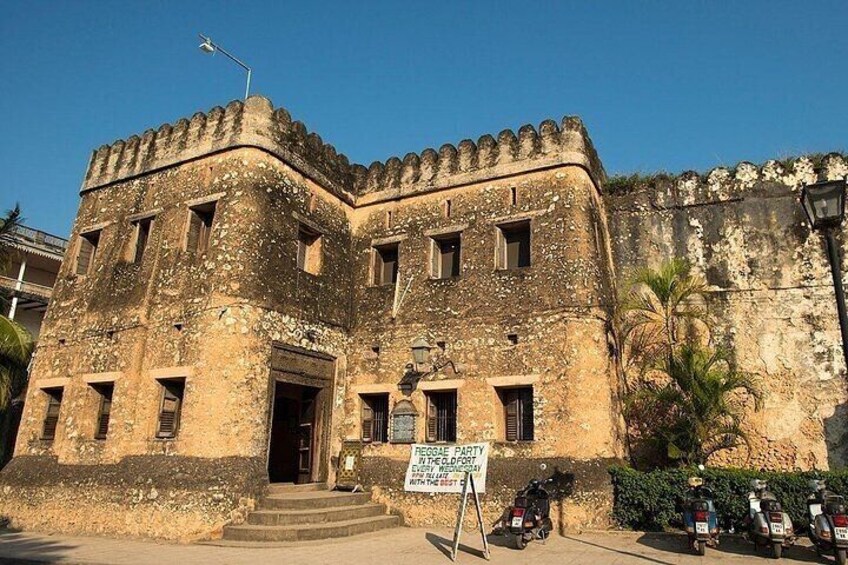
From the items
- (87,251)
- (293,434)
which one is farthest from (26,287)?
(293,434)

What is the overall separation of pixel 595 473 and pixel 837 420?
5.11 metres

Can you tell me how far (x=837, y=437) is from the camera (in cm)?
1237

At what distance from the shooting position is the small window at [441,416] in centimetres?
1346

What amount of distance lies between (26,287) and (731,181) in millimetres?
25887

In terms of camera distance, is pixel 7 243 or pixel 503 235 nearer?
pixel 503 235

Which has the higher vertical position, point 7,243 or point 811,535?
point 7,243

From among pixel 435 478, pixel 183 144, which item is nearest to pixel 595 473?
pixel 435 478

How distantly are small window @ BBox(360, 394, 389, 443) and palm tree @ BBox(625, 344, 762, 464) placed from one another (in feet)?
17.0

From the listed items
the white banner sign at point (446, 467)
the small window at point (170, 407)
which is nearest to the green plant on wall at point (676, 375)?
the white banner sign at point (446, 467)

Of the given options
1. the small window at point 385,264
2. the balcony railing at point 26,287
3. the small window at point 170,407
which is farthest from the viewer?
the balcony railing at point 26,287

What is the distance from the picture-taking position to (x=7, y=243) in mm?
17938

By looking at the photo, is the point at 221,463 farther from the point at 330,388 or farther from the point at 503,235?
the point at 503,235

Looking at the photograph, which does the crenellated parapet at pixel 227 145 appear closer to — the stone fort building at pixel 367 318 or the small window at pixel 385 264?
the stone fort building at pixel 367 318

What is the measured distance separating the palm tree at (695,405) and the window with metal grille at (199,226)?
9.51 meters
